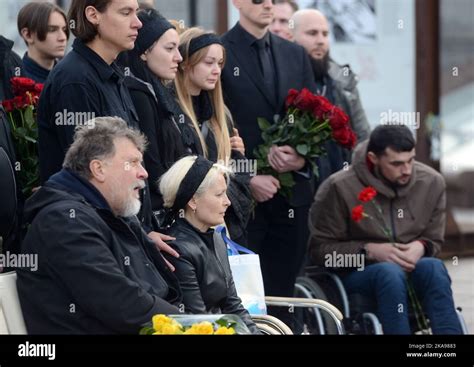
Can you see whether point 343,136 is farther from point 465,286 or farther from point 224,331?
point 465,286

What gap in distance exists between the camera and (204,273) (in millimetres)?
5793

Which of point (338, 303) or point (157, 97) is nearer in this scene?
point (157, 97)

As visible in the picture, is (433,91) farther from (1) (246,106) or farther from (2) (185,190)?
(2) (185,190)

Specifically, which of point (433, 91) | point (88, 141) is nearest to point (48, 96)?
point (88, 141)

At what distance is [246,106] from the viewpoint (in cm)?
761

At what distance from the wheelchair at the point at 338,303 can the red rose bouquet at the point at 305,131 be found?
1.69 ft

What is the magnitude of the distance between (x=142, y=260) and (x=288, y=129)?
2281mm

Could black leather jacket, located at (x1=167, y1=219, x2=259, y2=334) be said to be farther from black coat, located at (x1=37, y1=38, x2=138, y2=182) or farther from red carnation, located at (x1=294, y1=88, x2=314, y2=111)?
red carnation, located at (x1=294, y1=88, x2=314, y2=111)

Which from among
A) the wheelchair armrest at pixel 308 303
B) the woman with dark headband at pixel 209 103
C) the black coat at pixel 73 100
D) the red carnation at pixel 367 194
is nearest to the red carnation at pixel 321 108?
the red carnation at pixel 367 194

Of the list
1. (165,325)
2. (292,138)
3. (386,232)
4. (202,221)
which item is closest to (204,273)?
(202,221)

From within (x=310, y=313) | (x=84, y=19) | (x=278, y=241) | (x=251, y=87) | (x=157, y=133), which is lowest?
(x=310, y=313)

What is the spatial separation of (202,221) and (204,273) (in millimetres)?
232

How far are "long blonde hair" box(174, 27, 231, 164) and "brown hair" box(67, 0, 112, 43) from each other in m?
0.87

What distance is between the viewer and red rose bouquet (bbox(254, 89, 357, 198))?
24.3ft
